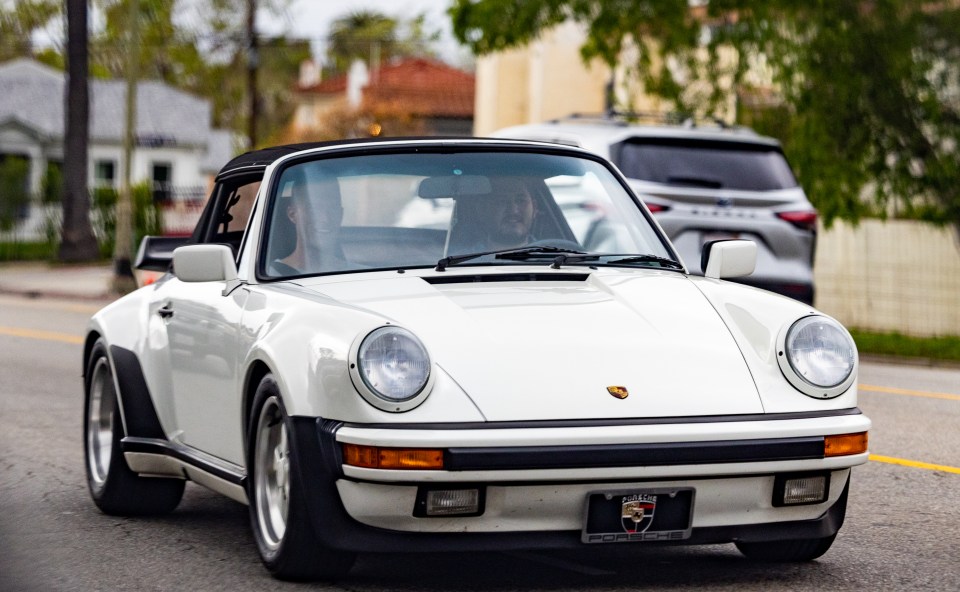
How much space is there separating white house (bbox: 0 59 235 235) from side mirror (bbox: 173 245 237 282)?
171ft

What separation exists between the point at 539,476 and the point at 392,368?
534 mm

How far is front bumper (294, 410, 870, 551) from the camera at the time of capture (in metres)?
4.88

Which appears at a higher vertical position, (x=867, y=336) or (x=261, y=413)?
(x=261, y=413)

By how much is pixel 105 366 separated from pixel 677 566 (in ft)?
9.87

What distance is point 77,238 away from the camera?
130 ft

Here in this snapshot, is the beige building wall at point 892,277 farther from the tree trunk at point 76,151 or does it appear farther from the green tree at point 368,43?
the green tree at point 368,43

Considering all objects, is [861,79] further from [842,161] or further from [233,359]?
[233,359]

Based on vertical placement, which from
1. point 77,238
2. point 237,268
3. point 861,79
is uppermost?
point 861,79

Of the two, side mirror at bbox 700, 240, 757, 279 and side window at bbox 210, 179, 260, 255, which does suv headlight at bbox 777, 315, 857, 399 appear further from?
side window at bbox 210, 179, 260, 255

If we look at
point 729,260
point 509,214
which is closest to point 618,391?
point 509,214

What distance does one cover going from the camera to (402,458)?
4871mm

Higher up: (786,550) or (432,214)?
(432,214)

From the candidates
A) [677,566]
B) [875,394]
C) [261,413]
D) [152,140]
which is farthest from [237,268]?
[152,140]

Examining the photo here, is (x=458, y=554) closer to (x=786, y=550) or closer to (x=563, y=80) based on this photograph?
(x=786, y=550)
